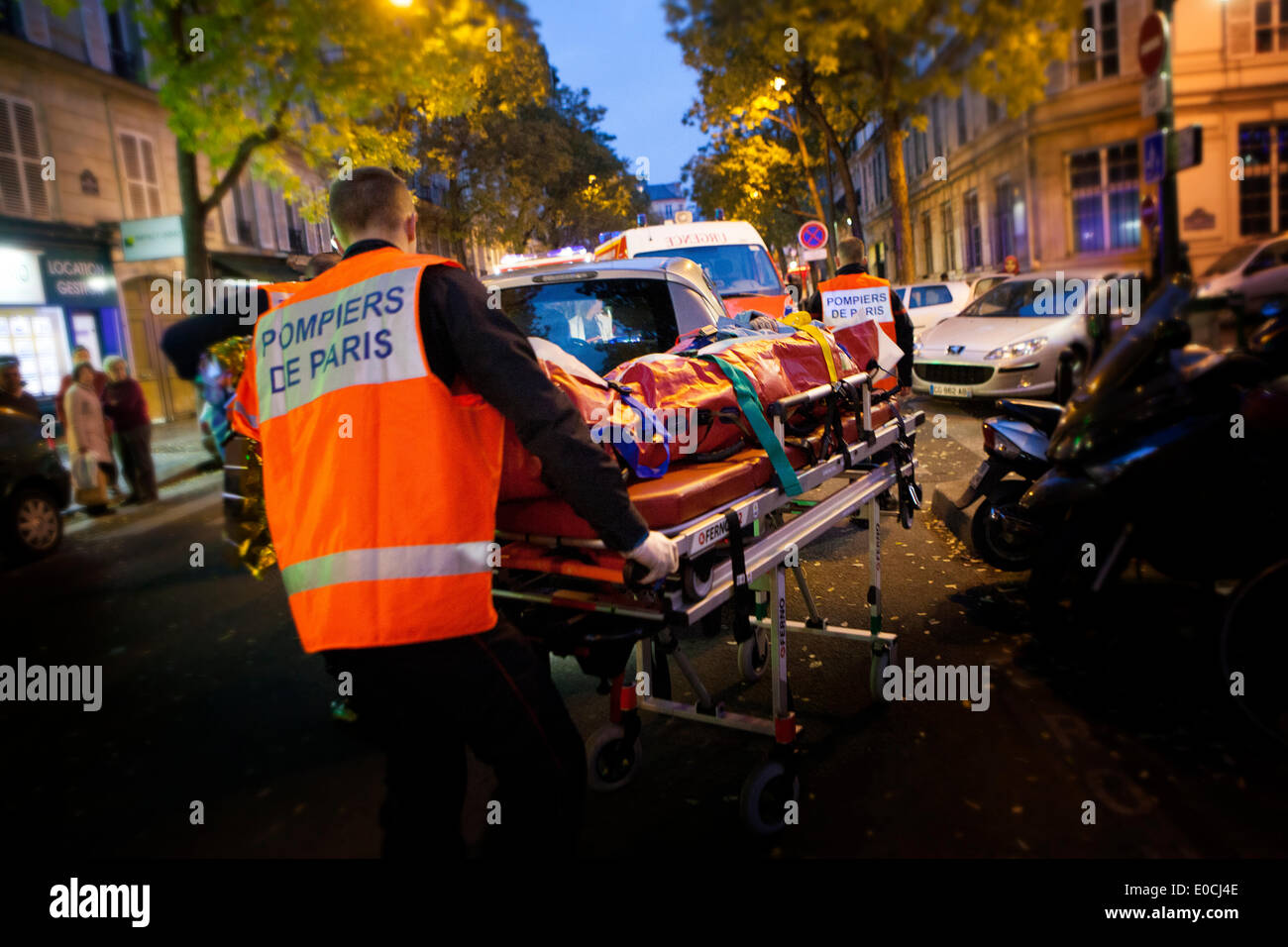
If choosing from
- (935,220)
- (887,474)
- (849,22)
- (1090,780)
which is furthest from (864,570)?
(935,220)

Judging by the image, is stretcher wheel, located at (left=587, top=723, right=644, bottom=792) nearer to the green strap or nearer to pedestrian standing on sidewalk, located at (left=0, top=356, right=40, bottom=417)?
the green strap

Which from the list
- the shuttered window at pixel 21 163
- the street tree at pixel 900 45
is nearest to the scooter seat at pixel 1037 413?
the street tree at pixel 900 45

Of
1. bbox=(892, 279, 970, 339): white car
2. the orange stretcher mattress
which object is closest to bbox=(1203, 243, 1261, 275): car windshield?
bbox=(892, 279, 970, 339): white car

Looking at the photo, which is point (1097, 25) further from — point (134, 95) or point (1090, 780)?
point (134, 95)

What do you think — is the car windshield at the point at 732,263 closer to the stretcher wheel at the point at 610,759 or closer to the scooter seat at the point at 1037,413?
the scooter seat at the point at 1037,413

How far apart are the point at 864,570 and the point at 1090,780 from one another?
2.70 metres

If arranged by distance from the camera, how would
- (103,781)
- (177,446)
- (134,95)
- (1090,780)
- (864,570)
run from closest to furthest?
(1090,780), (103,781), (864,570), (177,446), (134,95)

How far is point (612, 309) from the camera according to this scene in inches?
202

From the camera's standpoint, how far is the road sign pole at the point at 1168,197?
7074 millimetres

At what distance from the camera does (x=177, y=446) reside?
15930mm

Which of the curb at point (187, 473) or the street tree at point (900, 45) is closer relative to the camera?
the street tree at point (900, 45)

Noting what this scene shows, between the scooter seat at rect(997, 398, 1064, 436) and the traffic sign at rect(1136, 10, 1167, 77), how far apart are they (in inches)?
154

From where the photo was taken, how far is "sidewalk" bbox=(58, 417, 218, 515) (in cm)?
1299

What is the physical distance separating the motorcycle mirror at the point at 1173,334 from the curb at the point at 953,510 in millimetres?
2028
